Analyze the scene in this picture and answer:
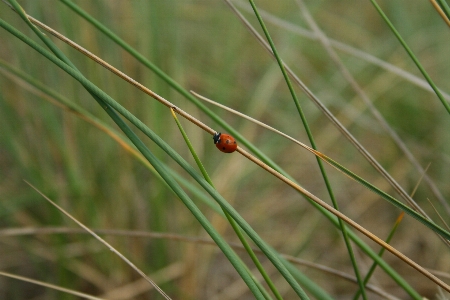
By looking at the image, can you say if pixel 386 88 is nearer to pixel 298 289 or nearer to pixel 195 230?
pixel 195 230

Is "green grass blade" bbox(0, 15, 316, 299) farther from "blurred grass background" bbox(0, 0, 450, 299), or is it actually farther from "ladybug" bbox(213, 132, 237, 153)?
"blurred grass background" bbox(0, 0, 450, 299)

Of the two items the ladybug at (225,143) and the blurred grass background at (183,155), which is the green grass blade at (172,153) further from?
the blurred grass background at (183,155)

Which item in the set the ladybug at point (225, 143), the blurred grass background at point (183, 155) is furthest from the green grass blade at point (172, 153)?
the blurred grass background at point (183, 155)

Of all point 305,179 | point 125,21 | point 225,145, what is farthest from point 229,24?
point 225,145

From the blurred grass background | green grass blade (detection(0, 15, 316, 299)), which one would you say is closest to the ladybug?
A: green grass blade (detection(0, 15, 316, 299))

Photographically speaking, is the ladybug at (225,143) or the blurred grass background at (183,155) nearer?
the ladybug at (225,143)

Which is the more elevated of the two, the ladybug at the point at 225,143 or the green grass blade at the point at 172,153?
the ladybug at the point at 225,143

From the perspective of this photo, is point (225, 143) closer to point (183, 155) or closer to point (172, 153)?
point (172, 153)

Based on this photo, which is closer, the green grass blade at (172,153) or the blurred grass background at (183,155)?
the green grass blade at (172,153)
